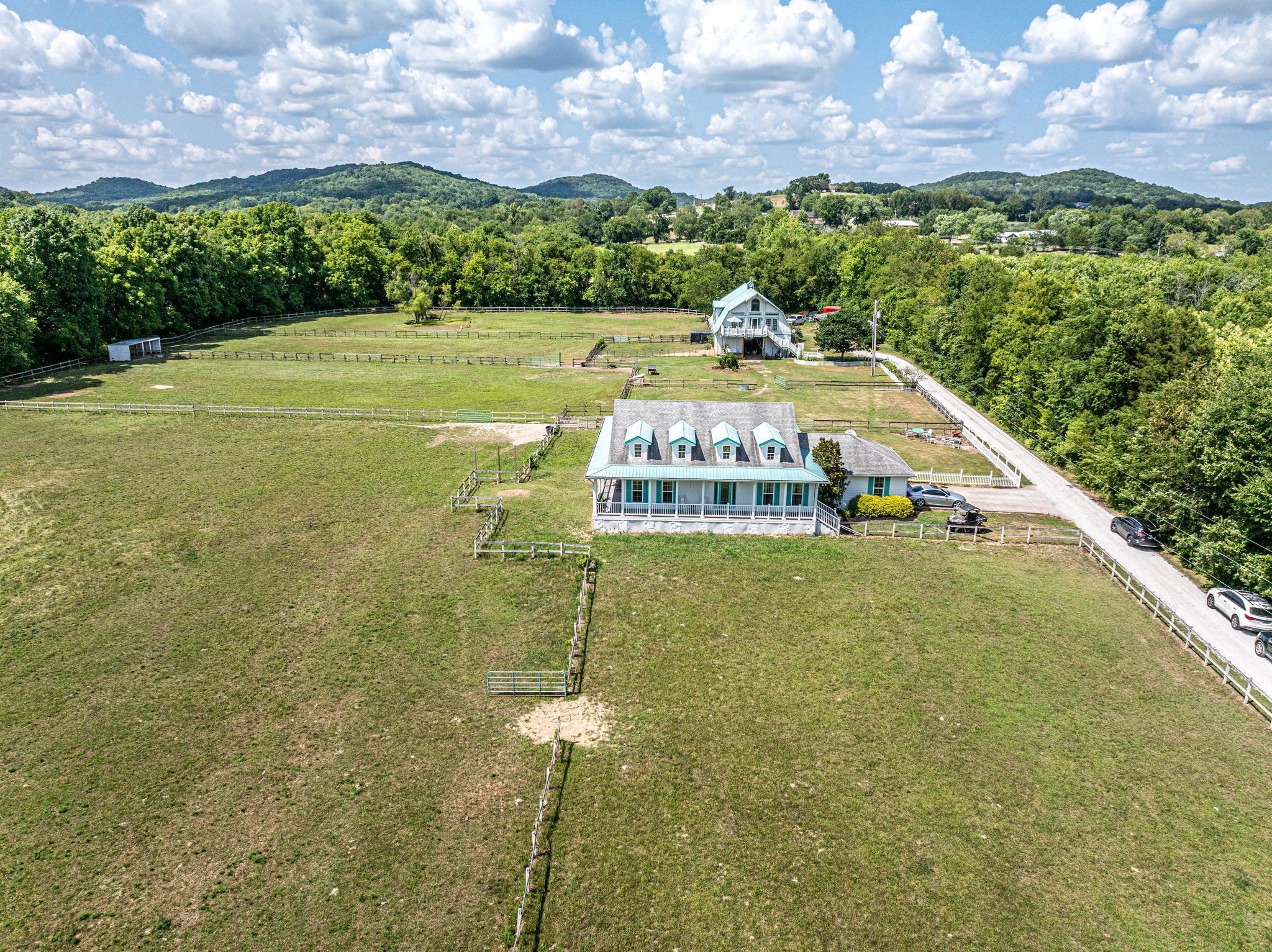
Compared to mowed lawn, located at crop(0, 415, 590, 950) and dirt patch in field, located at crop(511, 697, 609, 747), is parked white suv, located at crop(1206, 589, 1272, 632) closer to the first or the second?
dirt patch in field, located at crop(511, 697, 609, 747)

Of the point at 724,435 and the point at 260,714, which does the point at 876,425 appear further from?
the point at 260,714

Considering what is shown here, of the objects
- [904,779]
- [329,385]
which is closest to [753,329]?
[329,385]

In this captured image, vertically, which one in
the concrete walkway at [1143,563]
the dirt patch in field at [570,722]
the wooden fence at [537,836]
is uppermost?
the wooden fence at [537,836]

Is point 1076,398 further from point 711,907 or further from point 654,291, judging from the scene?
point 654,291

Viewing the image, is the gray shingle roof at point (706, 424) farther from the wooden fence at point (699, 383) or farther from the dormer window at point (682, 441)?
the wooden fence at point (699, 383)

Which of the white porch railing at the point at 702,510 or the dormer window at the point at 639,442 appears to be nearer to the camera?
the white porch railing at the point at 702,510

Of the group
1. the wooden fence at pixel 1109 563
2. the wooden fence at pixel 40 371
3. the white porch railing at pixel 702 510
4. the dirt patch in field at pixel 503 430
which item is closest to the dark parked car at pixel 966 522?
the wooden fence at pixel 1109 563
